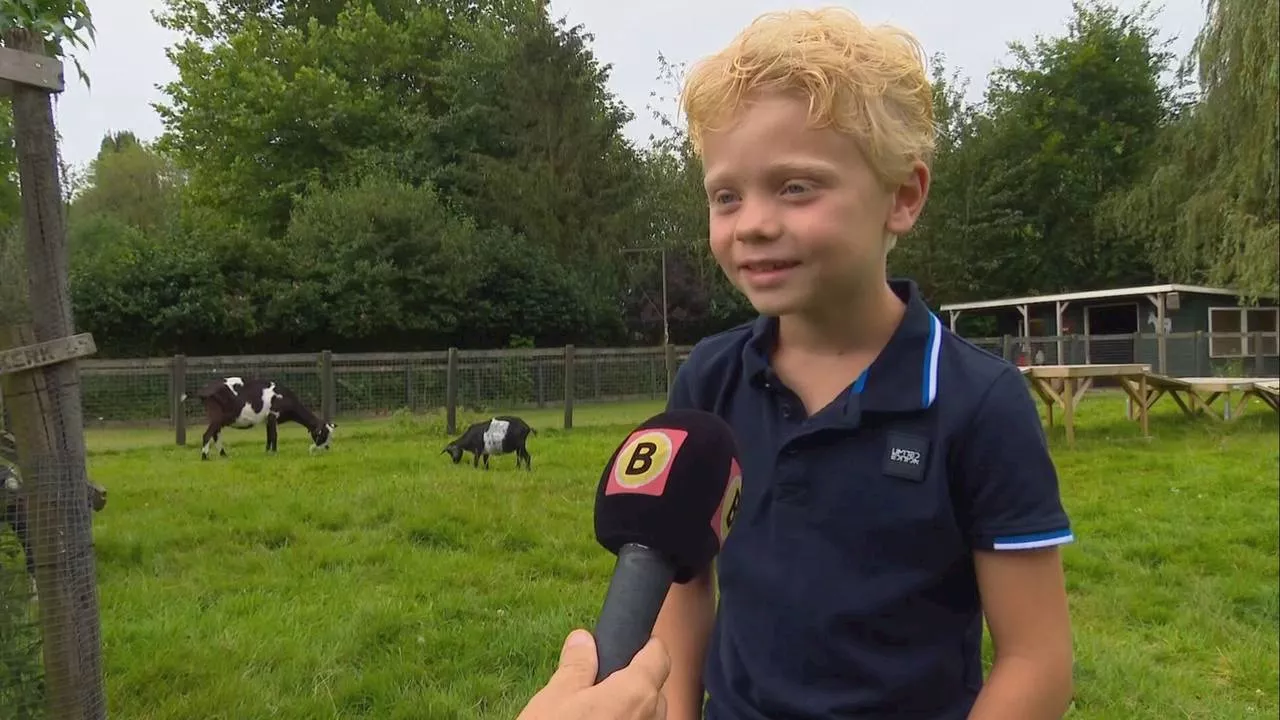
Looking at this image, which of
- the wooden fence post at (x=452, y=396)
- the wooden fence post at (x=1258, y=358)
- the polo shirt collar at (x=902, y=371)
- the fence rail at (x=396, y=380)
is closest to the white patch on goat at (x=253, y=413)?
the fence rail at (x=396, y=380)

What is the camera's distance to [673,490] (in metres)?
1.04

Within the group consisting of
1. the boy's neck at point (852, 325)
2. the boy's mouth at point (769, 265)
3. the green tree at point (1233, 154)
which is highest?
the green tree at point (1233, 154)

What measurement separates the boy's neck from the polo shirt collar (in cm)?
2

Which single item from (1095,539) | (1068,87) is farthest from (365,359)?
(1068,87)

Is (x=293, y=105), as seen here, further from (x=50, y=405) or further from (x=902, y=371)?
(x=902, y=371)

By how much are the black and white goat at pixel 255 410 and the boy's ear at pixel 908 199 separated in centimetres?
1163

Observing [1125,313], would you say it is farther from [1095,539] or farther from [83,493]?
[83,493]

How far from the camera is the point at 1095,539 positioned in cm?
665

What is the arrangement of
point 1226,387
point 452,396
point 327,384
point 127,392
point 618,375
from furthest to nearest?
point 618,375
point 327,384
point 127,392
point 452,396
point 1226,387

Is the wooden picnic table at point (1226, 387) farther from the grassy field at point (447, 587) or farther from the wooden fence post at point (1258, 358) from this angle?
the wooden fence post at point (1258, 358)

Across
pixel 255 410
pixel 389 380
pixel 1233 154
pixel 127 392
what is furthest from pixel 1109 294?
pixel 127 392

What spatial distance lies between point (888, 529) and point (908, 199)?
0.44 m

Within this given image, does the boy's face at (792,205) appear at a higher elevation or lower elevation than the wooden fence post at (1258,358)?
higher

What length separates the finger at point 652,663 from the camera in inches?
34.7
